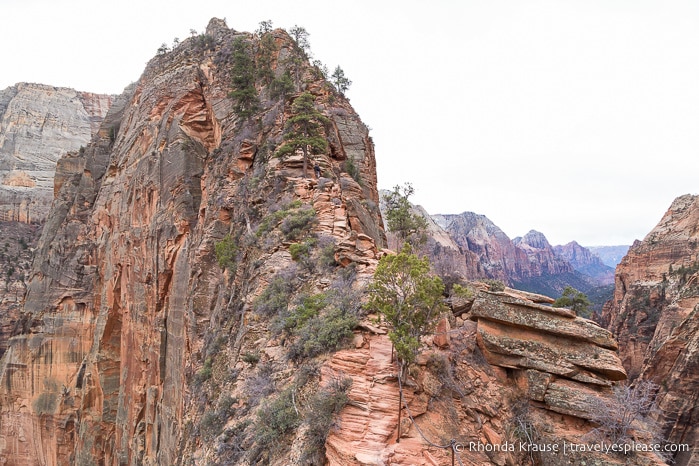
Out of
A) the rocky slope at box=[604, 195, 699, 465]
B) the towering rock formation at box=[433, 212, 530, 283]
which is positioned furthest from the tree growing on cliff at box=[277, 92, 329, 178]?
the towering rock formation at box=[433, 212, 530, 283]

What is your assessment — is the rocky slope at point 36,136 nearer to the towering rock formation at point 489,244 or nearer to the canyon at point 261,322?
the canyon at point 261,322

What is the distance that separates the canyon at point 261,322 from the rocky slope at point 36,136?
17.9 m

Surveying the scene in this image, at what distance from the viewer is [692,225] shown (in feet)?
183

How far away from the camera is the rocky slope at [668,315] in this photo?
2550 centimetres

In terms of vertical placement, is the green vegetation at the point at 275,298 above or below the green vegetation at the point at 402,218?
below

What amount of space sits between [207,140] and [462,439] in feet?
91.8

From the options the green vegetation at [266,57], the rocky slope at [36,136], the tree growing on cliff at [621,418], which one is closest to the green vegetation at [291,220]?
the tree growing on cliff at [621,418]

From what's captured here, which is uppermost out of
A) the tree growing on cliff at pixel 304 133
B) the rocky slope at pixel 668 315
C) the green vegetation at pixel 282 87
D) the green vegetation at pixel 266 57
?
the green vegetation at pixel 266 57

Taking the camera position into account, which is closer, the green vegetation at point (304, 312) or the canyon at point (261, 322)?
the canyon at point (261, 322)

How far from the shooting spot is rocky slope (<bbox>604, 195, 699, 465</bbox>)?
25.5 m

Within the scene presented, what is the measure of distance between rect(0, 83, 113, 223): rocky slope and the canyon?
17901 mm

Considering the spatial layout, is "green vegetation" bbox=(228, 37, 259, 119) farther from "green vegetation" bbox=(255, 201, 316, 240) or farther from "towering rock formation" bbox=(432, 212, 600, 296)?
"towering rock formation" bbox=(432, 212, 600, 296)

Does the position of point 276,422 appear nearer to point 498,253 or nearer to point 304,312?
point 304,312

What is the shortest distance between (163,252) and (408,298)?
22.5 metres
